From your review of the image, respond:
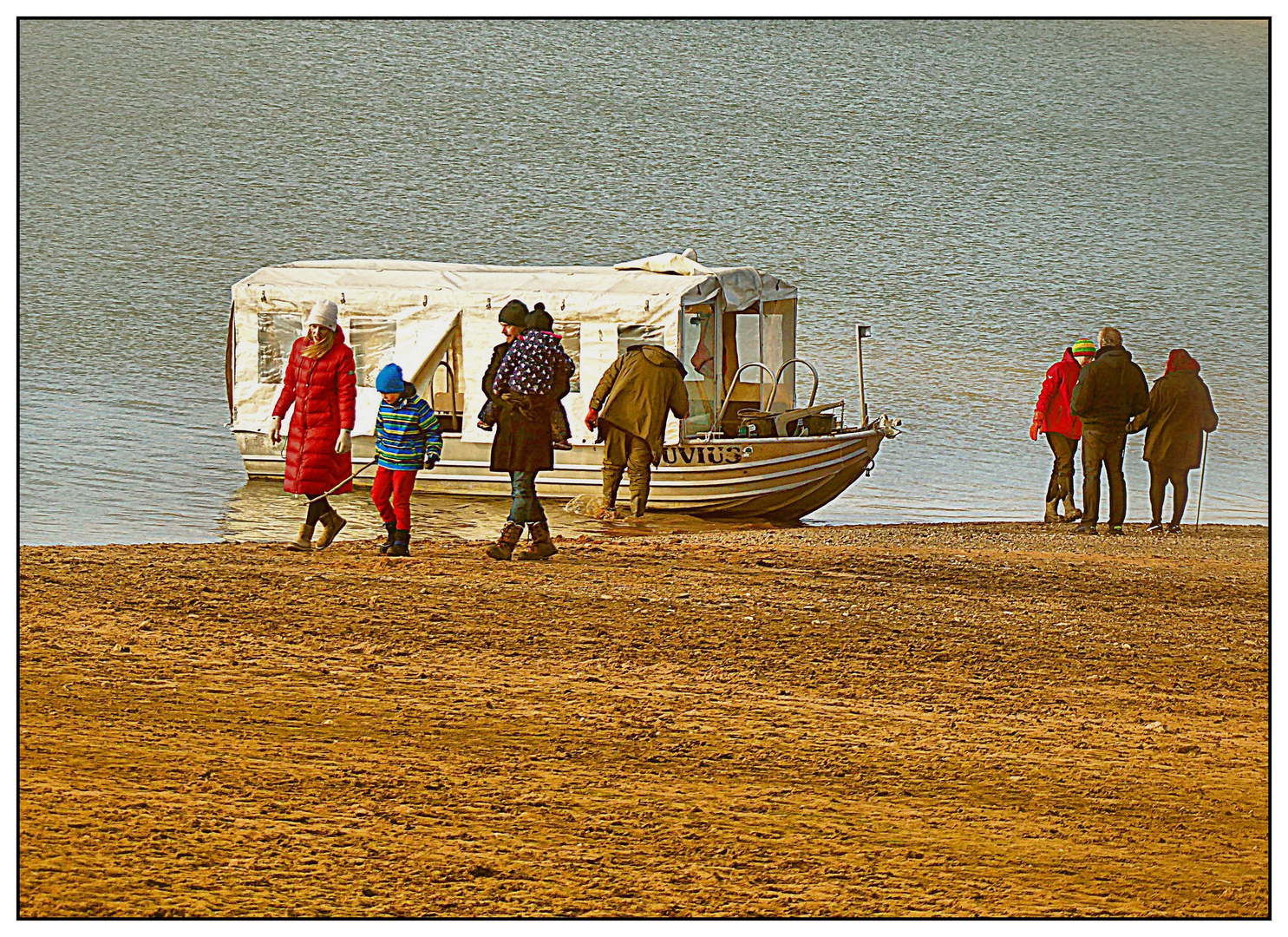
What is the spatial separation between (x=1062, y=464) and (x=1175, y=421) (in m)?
0.66

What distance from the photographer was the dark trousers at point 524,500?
5664 millimetres

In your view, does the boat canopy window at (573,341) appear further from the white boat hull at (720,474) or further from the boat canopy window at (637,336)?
the white boat hull at (720,474)

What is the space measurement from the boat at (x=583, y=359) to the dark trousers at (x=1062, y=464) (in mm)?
1099

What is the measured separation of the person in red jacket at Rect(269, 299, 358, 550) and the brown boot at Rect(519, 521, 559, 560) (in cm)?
77

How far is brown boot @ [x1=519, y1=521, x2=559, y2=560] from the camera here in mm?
5980

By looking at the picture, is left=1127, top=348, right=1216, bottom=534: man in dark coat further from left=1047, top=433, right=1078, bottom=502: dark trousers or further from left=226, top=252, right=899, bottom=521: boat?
left=226, top=252, right=899, bottom=521: boat

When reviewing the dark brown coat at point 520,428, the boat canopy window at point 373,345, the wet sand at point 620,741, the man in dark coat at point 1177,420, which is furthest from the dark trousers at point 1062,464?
the boat canopy window at point 373,345

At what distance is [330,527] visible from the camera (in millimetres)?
6016

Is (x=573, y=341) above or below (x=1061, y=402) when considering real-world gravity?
above

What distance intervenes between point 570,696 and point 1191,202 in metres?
26.7

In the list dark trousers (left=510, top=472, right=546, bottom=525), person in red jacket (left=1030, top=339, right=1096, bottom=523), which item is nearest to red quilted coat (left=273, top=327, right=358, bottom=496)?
dark trousers (left=510, top=472, right=546, bottom=525)

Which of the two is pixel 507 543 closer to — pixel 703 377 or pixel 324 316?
pixel 324 316

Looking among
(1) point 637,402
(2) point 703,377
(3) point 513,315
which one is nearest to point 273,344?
(2) point 703,377

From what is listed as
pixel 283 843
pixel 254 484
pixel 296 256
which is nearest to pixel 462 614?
pixel 283 843
